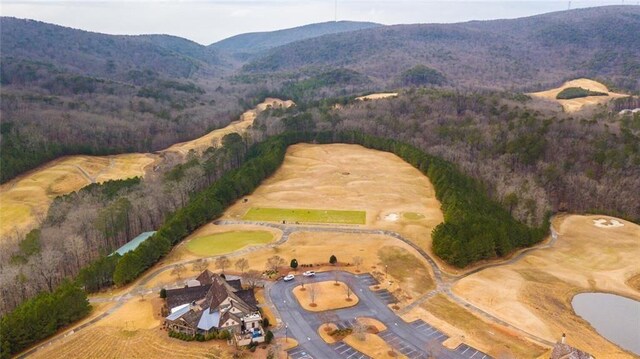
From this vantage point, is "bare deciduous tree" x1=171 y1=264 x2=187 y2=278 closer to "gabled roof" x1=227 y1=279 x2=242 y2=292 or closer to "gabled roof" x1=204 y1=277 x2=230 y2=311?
"gabled roof" x1=227 y1=279 x2=242 y2=292

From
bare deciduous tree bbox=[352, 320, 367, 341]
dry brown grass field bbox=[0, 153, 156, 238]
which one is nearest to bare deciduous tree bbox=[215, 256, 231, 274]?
bare deciduous tree bbox=[352, 320, 367, 341]


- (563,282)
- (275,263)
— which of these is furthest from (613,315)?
(275,263)

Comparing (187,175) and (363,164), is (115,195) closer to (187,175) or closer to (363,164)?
(187,175)

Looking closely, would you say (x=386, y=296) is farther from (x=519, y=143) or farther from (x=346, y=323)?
(x=519, y=143)

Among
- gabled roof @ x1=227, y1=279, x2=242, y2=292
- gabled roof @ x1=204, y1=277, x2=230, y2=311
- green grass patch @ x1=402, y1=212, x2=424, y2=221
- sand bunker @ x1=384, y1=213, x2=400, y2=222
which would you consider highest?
gabled roof @ x1=204, y1=277, x2=230, y2=311

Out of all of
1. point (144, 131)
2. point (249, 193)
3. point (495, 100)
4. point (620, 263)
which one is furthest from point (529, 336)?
point (144, 131)
